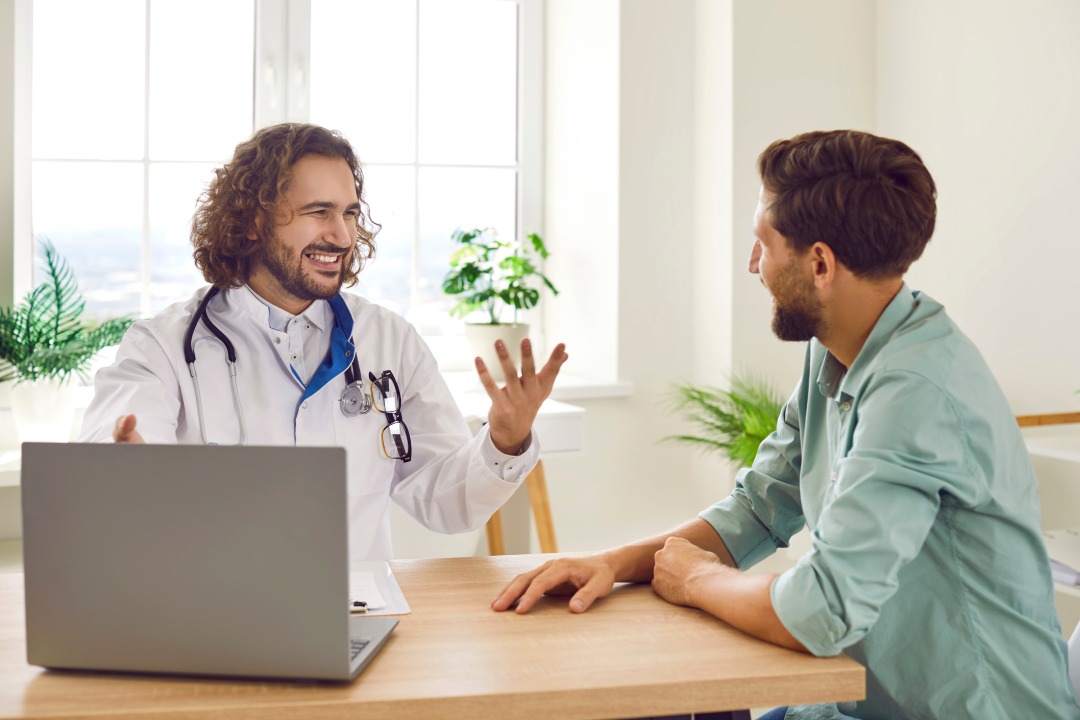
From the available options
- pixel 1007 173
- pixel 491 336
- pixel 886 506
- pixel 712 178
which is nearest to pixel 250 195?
pixel 886 506

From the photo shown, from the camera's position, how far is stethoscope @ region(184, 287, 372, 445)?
1829 mm

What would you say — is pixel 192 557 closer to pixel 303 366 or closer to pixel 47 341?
pixel 303 366

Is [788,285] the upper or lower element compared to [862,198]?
lower

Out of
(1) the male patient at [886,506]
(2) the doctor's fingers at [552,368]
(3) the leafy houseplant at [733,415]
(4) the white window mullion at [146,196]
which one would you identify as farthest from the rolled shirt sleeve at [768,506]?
(4) the white window mullion at [146,196]

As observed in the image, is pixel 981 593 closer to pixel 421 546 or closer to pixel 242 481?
pixel 242 481

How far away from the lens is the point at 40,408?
2.78 m

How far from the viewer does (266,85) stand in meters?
3.49

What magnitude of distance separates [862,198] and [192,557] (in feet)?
2.92

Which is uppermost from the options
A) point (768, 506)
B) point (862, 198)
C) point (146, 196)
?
point (146, 196)

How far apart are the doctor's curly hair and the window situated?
1.56m

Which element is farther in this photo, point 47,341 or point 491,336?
point 491,336

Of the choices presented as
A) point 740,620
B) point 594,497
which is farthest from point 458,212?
point 740,620

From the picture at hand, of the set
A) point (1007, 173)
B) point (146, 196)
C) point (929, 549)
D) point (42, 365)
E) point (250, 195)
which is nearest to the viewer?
point (929, 549)

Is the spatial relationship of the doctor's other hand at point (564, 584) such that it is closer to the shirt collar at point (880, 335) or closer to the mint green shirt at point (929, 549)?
the mint green shirt at point (929, 549)
